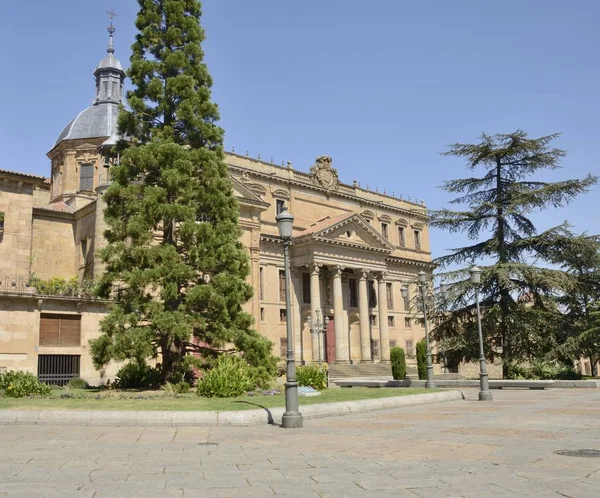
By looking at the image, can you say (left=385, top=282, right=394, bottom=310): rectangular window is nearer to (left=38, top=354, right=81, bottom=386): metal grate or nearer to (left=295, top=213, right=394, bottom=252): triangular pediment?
(left=295, top=213, right=394, bottom=252): triangular pediment

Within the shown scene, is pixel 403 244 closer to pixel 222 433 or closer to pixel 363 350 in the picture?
pixel 363 350

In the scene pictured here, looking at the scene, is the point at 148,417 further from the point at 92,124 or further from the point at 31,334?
the point at 92,124

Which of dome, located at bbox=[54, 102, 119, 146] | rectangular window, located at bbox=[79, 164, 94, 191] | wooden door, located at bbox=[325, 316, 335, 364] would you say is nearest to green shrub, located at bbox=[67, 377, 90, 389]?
rectangular window, located at bbox=[79, 164, 94, 191]

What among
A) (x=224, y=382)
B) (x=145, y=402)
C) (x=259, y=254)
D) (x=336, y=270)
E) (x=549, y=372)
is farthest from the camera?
(x=336, y=270)

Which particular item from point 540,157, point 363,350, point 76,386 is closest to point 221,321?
point 76,386

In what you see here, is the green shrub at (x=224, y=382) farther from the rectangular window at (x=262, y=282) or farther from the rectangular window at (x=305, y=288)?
the rectangular window at (x=305, y=288)

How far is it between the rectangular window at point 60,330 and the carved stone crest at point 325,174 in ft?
90.6

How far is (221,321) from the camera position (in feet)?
68.4

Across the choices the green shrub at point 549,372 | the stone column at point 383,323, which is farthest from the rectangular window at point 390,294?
the green shrub at point 549,372

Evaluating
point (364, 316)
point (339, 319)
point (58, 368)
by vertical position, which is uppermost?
point (364, 316)

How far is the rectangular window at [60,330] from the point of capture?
87.5ft

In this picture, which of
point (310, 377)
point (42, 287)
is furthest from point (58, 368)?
point (310, 377)

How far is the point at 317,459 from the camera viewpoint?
843cm

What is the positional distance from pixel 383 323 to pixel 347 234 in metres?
8.59
